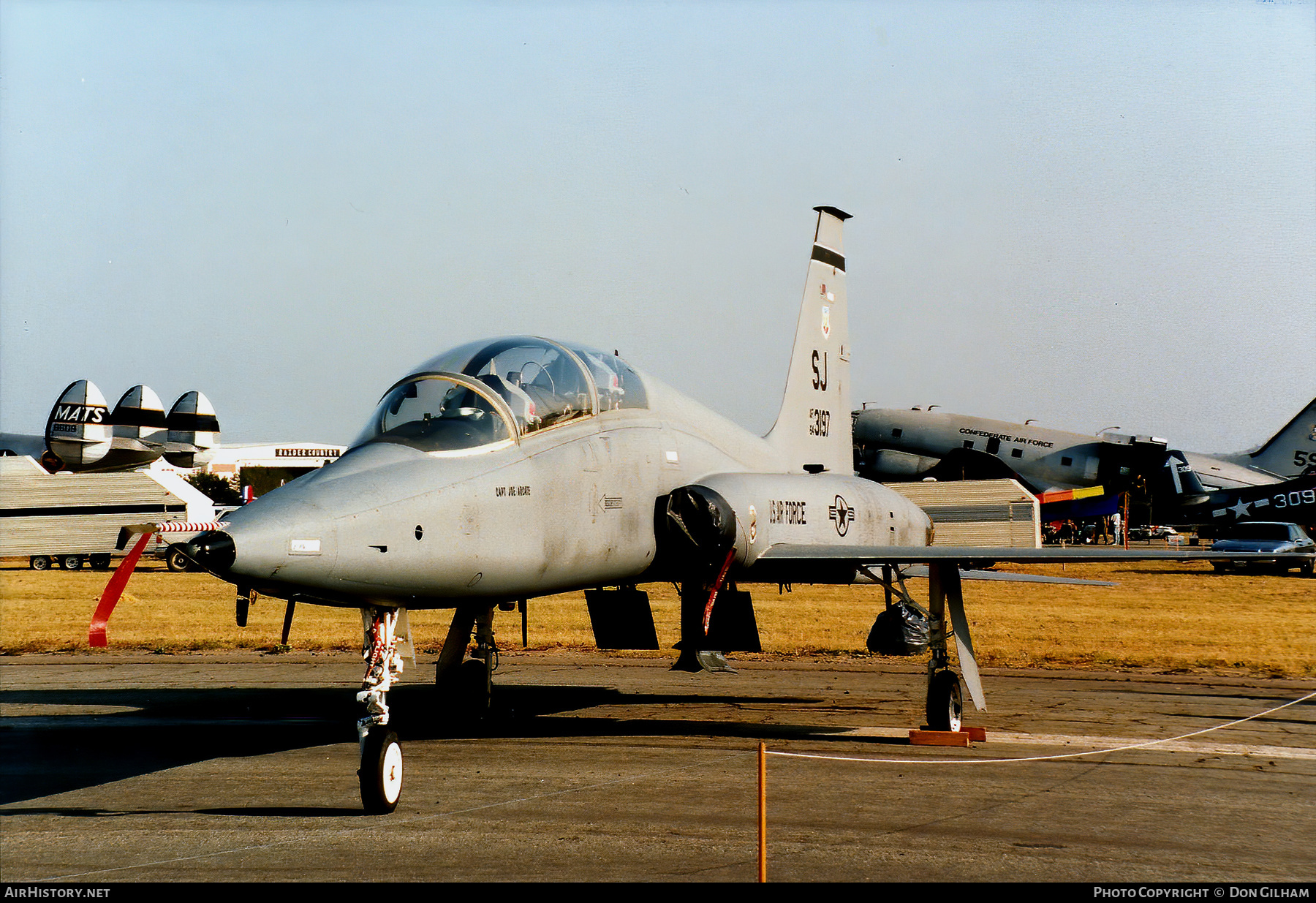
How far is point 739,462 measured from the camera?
1318 cm

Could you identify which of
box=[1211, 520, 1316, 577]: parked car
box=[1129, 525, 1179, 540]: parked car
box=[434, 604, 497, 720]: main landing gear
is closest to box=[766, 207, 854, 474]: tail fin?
box=[434, 604, 497, 720]: main landing gear

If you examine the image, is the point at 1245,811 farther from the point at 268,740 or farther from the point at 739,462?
the point at 268,740

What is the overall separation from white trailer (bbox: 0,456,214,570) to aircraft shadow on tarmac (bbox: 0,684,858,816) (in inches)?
960

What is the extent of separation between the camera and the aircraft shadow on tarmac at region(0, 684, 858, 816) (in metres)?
10.1

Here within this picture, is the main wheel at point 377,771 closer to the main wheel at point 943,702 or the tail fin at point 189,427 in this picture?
the main wheel at point 943,702

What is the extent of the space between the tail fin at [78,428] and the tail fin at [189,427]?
2.98m

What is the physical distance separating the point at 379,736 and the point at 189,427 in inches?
1890

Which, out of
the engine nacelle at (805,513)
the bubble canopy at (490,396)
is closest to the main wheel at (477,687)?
the engine nacelle at (805,513)

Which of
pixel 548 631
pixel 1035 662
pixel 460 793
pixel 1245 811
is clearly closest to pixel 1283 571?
pixel 1035 662

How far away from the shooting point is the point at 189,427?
169ft

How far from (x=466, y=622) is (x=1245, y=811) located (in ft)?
26.2

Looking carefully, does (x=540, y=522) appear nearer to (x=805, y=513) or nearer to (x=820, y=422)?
(x=805, y=513)

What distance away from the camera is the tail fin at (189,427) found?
51.6 metres

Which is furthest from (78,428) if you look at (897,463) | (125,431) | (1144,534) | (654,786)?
(1144,534)
